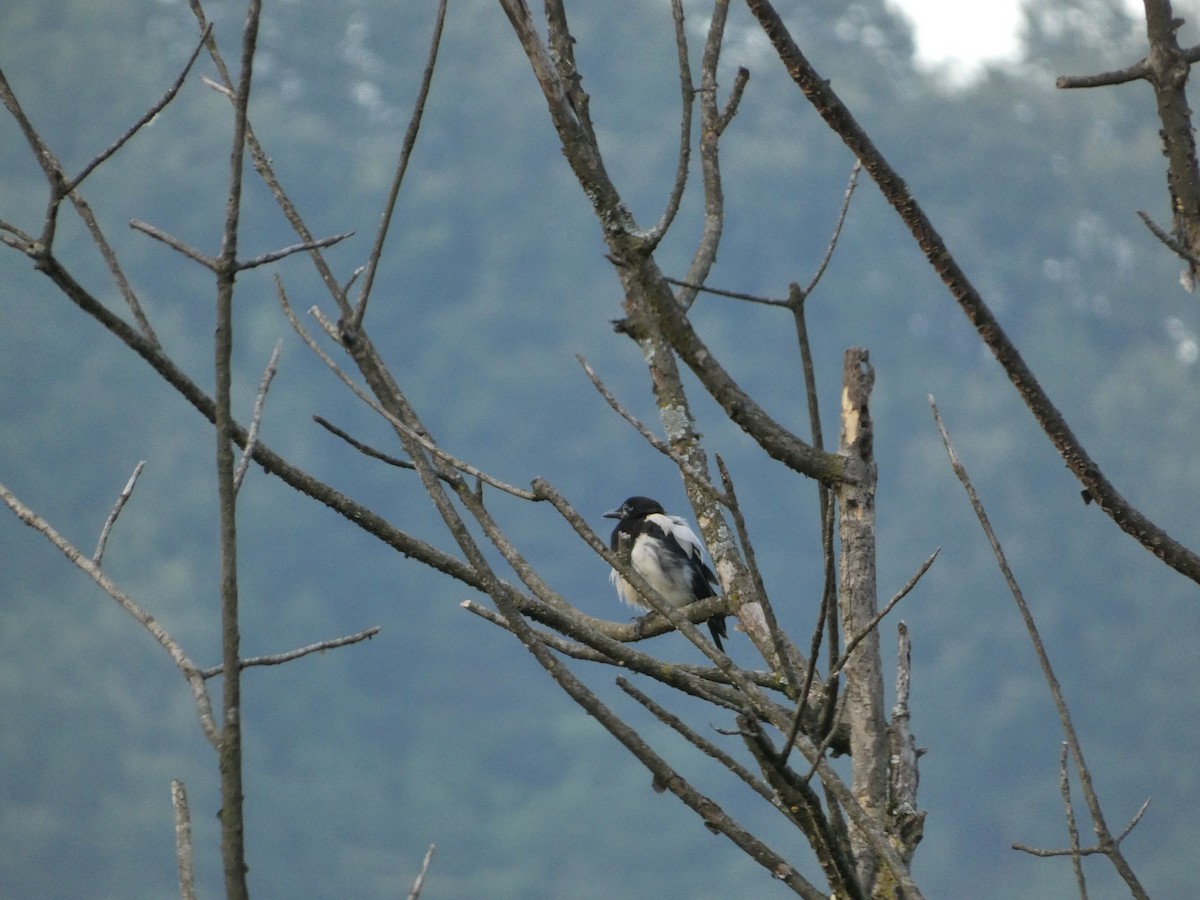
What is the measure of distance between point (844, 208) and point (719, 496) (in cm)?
95

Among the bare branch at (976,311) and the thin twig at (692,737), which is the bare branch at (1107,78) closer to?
the bare branch at (976,311)

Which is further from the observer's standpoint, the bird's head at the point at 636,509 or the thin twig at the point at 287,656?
the bird's head at the point at 636,509

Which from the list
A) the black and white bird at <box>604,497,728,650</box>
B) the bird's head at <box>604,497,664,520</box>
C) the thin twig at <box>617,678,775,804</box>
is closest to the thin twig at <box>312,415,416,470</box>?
the thin twig at <box>617,678,775,804</box>

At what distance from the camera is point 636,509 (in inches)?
341

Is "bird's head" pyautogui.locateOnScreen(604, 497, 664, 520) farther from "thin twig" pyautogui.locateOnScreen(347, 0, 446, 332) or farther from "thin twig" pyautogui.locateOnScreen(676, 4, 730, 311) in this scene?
"thin twig" pyautogui.locateOnScreen(347, 0, 446, 332)

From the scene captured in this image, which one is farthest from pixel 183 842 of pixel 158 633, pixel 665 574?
pixel 665 574

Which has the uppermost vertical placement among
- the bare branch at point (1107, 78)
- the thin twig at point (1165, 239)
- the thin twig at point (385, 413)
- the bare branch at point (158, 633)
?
the bare branch at point (1107, 78)

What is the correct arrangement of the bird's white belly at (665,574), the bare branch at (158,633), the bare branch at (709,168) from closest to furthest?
the bare branch at (158,633)
the bare branch at (709,168)
the bird's white belly at (665,574)

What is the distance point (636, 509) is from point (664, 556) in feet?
2.47

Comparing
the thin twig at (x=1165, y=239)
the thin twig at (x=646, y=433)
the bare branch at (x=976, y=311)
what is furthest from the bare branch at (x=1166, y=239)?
the thin twig at (x=646, y=433)

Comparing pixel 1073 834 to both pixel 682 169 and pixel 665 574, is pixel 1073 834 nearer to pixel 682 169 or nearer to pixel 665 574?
pixel 682 169

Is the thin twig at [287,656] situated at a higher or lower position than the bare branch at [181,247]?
lower

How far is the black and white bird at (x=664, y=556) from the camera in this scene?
25.9ft

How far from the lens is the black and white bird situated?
789 centimetres
